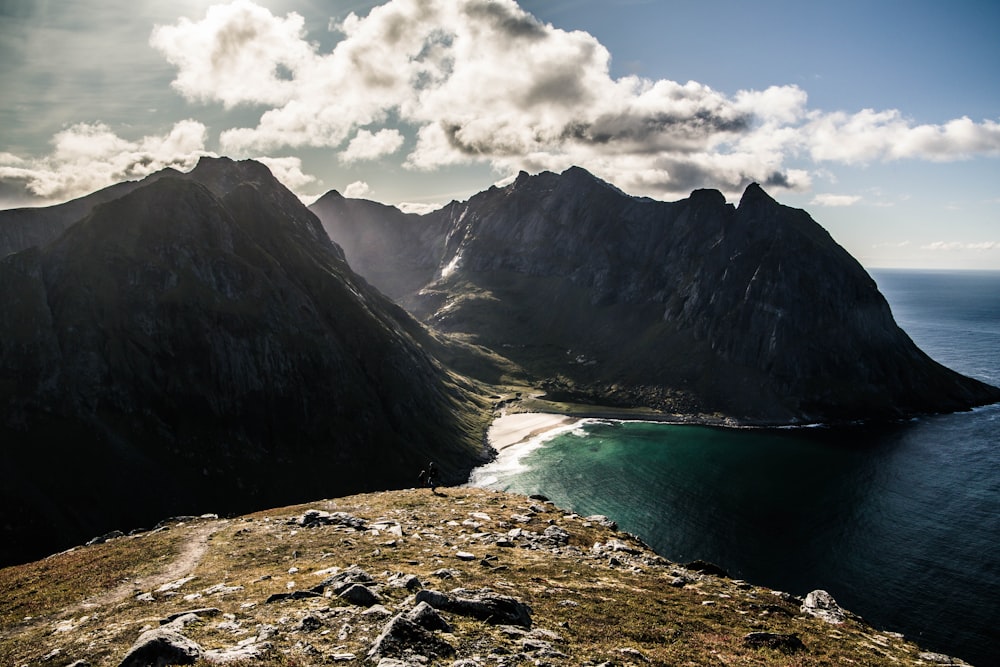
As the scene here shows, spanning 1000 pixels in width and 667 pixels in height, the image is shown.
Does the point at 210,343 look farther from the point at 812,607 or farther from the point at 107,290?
the point at 812,607

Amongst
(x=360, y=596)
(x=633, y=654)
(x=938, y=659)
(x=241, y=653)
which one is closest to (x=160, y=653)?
(x=241, y=653)

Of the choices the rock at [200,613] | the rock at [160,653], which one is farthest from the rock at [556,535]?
the rock at [160,653]

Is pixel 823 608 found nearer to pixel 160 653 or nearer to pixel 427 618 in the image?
pixel 427 618

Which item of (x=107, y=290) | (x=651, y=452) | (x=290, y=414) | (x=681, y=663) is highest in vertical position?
(x=107, y=290)

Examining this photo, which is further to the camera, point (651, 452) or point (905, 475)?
point (651, 452)

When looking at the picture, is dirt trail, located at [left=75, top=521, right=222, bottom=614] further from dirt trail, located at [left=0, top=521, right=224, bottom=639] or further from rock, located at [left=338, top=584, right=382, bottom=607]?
rock, located at [left=338, top=584, right=382, bottom=607]

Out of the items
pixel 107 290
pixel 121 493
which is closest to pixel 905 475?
pixel 121 493
